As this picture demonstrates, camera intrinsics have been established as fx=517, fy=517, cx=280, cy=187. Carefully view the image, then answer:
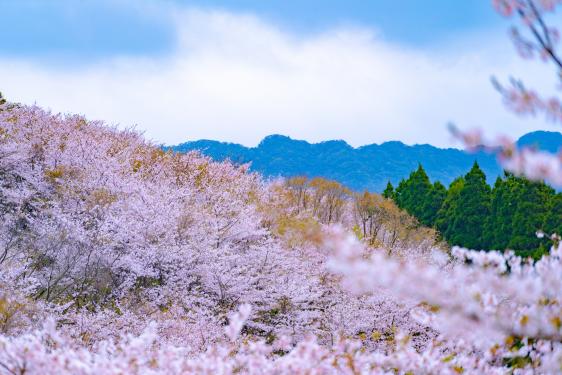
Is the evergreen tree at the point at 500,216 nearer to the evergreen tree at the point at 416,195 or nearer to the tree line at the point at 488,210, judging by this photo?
the tree line at the point at 488,210

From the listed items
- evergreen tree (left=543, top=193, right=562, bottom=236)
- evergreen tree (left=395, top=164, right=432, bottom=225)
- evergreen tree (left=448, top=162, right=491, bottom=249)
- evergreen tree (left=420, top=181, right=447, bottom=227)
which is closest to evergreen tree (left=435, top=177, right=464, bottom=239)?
evergreen tree (left=448, top=162, right=491, bottom=249)

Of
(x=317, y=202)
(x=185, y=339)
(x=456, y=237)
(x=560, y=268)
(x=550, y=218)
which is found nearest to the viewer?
(x=560, y=268)

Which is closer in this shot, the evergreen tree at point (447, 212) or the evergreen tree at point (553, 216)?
the evergreen tree at point (553, 216)

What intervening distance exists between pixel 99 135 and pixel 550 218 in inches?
840

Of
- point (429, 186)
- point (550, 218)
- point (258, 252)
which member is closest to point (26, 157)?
point (258, 252)

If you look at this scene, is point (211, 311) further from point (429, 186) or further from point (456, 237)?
point (429, 186)

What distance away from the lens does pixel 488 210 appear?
30.0 meters

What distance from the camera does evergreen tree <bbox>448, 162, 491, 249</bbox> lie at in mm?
29673

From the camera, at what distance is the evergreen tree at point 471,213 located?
29.7m

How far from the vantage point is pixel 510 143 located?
8.85 feet

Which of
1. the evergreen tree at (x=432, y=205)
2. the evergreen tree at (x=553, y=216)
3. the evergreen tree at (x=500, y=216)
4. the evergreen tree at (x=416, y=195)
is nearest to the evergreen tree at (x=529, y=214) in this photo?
the evergreen tree at (x=553, y=216)

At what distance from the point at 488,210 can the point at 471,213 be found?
946 millimetres

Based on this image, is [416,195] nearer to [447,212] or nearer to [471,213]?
[447,212]

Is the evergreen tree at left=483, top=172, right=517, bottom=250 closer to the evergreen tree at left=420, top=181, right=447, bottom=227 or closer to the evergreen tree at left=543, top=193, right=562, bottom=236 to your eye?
the evergreen tree at left=543, top=193, right=562, bottom=236
